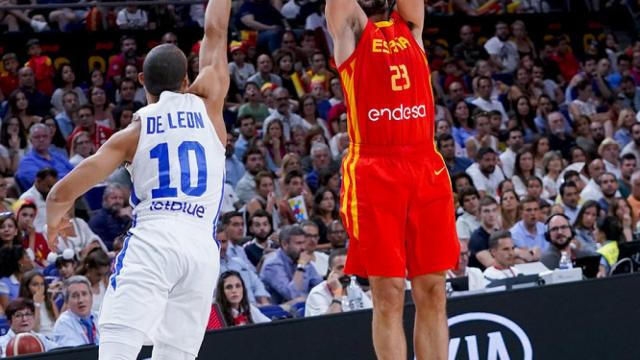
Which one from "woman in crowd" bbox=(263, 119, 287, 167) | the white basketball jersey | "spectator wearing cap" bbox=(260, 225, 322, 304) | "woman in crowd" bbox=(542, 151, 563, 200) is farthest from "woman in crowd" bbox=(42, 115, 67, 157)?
the white basketball jersey

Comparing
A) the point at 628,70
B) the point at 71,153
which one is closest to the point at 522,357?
the point at 71,153

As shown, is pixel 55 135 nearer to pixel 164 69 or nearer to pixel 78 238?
pixel 78 238

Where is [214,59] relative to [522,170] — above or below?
above

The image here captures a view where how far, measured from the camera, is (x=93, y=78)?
15.8 meters

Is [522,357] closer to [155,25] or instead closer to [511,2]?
[155,25]

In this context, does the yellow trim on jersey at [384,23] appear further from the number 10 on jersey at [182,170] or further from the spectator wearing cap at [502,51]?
the spectator wearing cap at [502,51]

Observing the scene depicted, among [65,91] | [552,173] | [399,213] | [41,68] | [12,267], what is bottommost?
[12,267]

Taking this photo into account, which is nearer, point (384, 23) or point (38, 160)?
point (384, 23)

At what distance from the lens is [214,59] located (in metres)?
7.21

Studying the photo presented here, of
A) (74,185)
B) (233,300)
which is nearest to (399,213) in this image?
(74,185)

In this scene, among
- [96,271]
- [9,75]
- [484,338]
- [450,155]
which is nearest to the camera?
[484,338]

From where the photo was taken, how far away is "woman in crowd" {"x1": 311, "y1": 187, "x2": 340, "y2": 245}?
13.6 metres

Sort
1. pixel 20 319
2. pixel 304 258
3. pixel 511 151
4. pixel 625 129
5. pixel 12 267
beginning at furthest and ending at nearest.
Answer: pixel 625 129, pixel 511 151, pixel 304 258, pixel 12 267, pixel 20 319

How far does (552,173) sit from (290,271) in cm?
461
